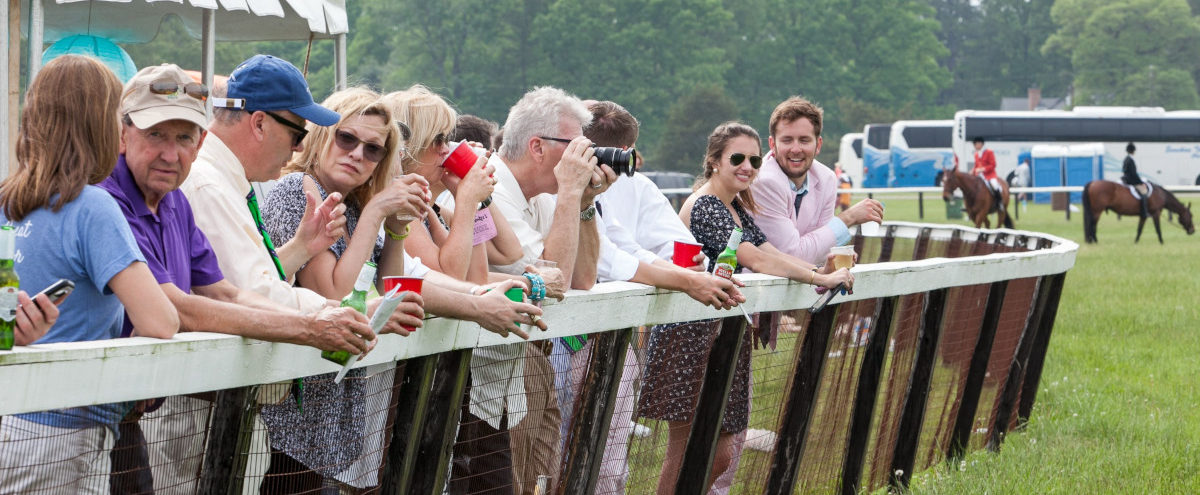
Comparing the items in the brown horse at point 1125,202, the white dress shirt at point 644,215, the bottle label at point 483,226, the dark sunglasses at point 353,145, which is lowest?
the brown horse at point 1125,202

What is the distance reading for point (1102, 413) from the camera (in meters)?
7.75

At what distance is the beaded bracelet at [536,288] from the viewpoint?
3582 millimetres

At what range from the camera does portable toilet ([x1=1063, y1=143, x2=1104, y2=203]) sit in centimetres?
4541

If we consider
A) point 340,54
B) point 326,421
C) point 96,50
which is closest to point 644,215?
point 326,421

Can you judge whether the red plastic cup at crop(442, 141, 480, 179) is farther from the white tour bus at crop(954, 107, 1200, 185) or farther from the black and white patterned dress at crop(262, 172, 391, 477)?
the white tour bus at crop(954, 107, 1200, 185)

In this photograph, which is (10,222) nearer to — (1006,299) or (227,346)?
(227,346)

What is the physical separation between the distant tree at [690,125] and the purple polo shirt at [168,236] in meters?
66.2

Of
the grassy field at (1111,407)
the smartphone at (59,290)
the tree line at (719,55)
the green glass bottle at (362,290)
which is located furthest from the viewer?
the tree line at (719,55)

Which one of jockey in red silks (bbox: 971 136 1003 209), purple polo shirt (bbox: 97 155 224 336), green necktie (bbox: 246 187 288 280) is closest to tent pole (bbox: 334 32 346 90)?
green necktie (bbox: 246 187 288 280)

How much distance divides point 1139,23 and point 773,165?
98.0 meters

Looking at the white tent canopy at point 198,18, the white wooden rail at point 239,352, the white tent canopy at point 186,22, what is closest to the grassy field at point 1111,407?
the white wooden rail at point 239,352

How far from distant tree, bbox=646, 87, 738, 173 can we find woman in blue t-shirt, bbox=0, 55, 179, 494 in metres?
66.6

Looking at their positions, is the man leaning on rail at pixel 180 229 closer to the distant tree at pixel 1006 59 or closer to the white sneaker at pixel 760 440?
the white sneaker at pixel 760 440

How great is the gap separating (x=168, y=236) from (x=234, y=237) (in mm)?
296
